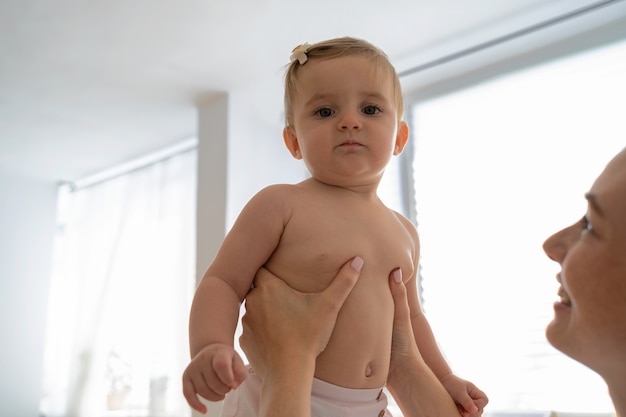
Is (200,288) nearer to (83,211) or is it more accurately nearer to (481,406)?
(481,406)

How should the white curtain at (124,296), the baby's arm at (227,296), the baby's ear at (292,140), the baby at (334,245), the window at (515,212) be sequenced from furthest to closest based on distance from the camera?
the white curtain at (124,296)
the window at (515,212)
the baby's ear at (292,140)
the baby at (334,245)
the baby's arm at (227,296)

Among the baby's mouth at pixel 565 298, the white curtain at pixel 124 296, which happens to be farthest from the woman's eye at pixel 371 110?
the white curtain at pixel 124 296

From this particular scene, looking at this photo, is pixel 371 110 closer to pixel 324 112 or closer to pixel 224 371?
pixel 324 112

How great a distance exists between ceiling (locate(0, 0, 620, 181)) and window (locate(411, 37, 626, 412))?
369 millimetres

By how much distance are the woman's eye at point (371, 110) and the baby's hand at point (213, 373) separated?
20.1 inches

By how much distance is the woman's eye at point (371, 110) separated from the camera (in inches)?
41.9

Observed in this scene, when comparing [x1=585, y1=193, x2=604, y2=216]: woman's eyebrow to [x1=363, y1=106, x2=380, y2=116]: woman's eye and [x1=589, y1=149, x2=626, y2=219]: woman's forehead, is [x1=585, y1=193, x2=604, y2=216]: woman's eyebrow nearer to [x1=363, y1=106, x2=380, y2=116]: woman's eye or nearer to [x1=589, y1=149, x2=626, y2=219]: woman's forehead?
[x1=589, y1=149, x2=626, y2=219]: woman's forehead

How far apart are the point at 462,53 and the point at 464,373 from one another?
5.43 ft

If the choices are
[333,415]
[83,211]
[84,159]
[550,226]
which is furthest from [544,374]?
[83,211]

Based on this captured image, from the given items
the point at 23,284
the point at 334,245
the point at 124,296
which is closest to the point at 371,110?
the point at 334,245

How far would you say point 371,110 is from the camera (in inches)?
42.1

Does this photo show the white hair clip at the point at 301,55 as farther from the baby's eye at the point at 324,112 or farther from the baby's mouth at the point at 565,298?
the baby's mouth at the point at 565,298

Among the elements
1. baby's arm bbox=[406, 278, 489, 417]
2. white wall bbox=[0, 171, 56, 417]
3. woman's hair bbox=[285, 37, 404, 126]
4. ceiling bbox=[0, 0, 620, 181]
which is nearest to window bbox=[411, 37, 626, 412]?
ceiling bbox=[0, 0, 620, 181]

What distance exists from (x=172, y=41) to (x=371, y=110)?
6.79 feet
